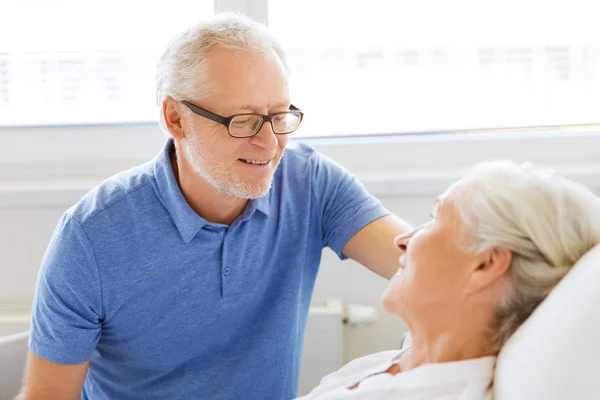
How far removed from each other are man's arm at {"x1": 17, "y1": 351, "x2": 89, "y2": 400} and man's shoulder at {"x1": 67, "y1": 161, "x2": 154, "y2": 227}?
11.4 inches

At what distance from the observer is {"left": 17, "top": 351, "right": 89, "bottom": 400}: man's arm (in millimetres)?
1459

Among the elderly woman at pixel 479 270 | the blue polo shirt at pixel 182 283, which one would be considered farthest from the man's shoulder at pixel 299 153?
the elderly woman at pixel 479 270

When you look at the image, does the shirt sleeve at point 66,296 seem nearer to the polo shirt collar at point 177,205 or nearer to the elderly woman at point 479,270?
the polo shirt collar at point 177,205

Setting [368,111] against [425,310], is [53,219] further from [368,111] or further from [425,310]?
[425,310]

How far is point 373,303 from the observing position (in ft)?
7.13

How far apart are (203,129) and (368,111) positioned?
0.85 m

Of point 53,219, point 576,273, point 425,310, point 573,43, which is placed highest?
point 573,43

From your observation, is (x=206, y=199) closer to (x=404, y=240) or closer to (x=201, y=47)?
(x=201, y=47)

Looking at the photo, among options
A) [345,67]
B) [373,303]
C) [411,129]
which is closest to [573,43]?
[411,129]

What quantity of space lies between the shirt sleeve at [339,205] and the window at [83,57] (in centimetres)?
78

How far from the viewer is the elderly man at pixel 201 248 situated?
4.81ft

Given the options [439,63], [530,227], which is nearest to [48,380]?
[530,227]

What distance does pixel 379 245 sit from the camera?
1609 mm

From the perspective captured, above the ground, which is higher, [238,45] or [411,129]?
[238,45]
